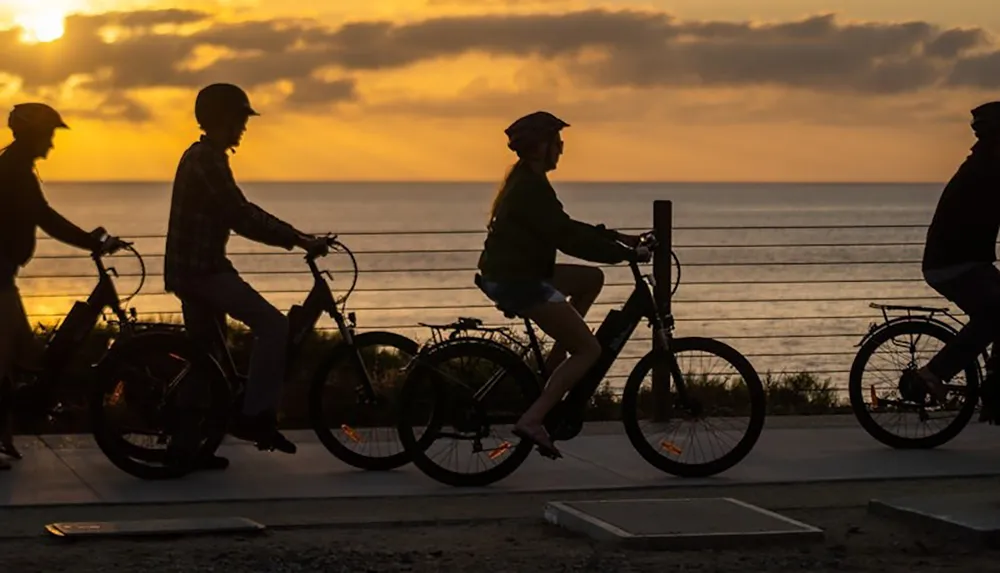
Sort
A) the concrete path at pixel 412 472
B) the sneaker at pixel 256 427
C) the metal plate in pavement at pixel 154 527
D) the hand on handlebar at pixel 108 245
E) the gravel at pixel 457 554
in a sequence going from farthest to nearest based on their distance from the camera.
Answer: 1. the sneaker at pixel 256 427
2. the hand on handlebar at pixel 108 245
3. the concrete path at pixel 412 472
4. the metal plate in pavement at pixel 154 527
5. the gravel at pixel 457 554

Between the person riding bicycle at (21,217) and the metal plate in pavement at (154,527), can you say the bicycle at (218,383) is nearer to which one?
the person riding bicycle at (21,217)

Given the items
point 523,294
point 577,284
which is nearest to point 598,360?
point 577,284

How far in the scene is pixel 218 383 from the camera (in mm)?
10094

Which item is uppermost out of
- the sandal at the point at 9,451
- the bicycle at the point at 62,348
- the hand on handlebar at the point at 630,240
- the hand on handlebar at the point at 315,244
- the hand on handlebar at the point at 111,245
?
the hand on handlebar at the point at 630,240

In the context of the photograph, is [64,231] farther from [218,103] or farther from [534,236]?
[534,236]

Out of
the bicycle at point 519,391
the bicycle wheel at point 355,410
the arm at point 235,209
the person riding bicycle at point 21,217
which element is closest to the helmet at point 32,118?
the person riding bicycle at point 21,217

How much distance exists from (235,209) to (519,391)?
1.71 m

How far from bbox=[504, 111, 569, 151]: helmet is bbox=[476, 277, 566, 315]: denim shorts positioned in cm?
68

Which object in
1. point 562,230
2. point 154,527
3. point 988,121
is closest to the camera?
point 154,527

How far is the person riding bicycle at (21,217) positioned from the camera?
33.0 ft

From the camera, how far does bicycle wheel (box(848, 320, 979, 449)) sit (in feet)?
37.2

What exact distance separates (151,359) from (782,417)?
463 cm

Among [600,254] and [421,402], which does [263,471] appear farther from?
[600,254]

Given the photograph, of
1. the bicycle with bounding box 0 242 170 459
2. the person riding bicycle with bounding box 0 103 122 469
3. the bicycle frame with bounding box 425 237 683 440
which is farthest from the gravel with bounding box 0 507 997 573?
the person riding bicycle with bounding box 0 103 122 469
